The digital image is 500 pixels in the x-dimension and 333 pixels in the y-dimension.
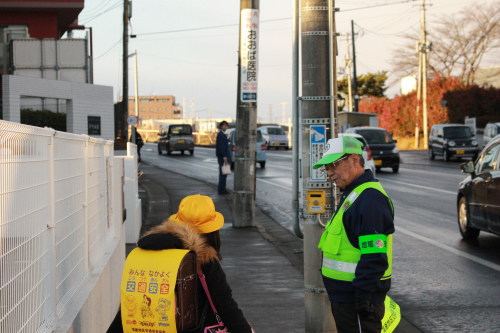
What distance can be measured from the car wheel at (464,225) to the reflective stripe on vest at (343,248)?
8.46 m

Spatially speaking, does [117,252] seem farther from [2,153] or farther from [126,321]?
[2,153]

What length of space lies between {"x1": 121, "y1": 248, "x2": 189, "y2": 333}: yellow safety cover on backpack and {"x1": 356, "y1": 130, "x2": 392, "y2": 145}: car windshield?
85.7ft

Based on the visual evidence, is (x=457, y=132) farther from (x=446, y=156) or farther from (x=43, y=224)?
(x=43, y=224)

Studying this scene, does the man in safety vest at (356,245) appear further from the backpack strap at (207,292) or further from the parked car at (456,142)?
the parked car at (456,142)

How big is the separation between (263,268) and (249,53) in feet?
16.1

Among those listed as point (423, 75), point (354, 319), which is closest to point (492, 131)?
point (423, 75)

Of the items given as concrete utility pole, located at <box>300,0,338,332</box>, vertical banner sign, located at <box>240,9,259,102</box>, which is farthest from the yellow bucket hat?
vertical banner sign, located at <box>240,9,259,102</box>

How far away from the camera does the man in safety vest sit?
400 cm

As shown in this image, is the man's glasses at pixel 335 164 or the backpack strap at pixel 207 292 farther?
the man's glasses at pixel 335 164

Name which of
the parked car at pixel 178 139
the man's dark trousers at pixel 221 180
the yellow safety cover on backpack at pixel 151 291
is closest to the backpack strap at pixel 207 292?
the yellow safety cover on backpack at pixel 151 291

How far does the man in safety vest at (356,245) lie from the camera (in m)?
4.00

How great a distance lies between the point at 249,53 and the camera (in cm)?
1355

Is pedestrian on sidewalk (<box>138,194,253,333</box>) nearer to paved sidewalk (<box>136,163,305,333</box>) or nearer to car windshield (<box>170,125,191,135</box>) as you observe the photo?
paved sidewalk (<box>136,163,305,333</box>)

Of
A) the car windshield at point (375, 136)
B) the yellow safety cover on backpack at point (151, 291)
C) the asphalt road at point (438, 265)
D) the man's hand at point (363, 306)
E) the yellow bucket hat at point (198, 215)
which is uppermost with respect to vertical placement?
the car windshield at point (375, 136)
